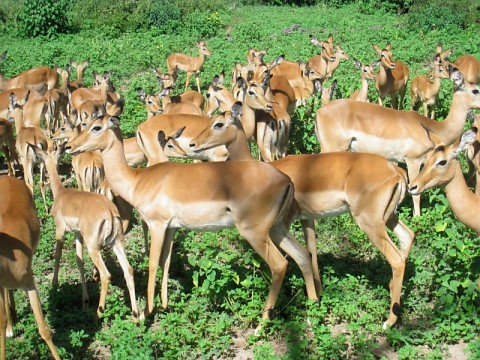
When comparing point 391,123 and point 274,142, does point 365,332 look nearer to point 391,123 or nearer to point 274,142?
point 391,123

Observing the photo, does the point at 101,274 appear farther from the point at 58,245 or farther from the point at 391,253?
the point at 391,253

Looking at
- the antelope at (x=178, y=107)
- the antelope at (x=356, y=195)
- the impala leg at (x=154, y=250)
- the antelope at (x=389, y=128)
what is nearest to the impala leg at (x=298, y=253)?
the antelope at (x=356, y=195)

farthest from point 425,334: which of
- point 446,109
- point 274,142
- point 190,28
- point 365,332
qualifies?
point 190,28

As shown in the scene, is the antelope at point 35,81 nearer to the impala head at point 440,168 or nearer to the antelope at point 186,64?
the antelope at point 186,64

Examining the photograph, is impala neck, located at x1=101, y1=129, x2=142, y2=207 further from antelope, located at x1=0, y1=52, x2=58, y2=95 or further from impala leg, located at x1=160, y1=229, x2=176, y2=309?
antelope, located at x1=0, y1=52, x2=58, y2=95

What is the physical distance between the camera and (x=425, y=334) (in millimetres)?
4648

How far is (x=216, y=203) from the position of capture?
16.3ft

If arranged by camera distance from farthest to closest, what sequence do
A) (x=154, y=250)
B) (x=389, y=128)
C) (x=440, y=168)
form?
(x=389, y=128) → (x=154, y=250) → (x=440, y=168)

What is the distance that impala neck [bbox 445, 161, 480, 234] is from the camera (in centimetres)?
485

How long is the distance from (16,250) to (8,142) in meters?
4.46

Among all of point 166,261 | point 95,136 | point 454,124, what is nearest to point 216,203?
point 166,261

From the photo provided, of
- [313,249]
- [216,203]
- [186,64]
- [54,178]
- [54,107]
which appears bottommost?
[186,64]

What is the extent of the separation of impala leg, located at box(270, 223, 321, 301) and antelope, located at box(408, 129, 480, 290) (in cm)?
94

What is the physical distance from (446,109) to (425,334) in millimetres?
6428
